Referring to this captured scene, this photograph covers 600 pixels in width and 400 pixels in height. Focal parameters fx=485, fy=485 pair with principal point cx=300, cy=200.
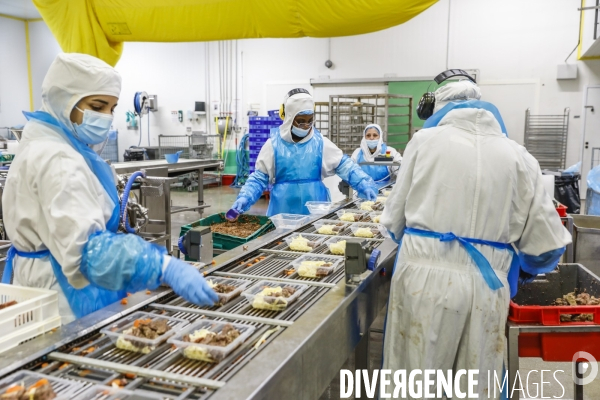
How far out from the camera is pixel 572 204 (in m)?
5.45

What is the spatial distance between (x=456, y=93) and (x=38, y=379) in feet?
5.70

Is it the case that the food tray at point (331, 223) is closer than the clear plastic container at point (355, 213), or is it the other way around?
the food tray at point (331, 223)

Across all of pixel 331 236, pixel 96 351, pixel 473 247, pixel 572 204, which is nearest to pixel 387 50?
pixel 572 204

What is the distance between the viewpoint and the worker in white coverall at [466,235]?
1701mm

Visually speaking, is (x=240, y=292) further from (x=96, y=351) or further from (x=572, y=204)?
(x=572, y=204)

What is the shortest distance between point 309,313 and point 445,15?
821cm

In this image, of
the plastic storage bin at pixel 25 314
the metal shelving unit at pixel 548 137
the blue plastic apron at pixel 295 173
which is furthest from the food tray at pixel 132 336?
the metal shelving unit at pixel 548 137

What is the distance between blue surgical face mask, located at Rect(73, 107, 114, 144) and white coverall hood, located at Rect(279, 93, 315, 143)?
181 cm

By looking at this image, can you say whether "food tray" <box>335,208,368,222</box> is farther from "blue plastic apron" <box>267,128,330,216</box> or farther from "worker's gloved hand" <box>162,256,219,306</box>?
"worker's gloved hand" <box>162,256,219,306</box>

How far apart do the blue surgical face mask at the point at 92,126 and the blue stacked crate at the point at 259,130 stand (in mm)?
6744

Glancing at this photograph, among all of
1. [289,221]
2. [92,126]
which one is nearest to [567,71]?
[289,221]

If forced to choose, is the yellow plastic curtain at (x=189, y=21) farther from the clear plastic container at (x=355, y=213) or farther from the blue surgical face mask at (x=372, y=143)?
the blue surgical face mask at (x=372, y=143)

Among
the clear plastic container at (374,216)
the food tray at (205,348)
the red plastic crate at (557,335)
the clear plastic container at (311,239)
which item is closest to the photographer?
the food tray at (205,348)

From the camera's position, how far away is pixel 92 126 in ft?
5.26
